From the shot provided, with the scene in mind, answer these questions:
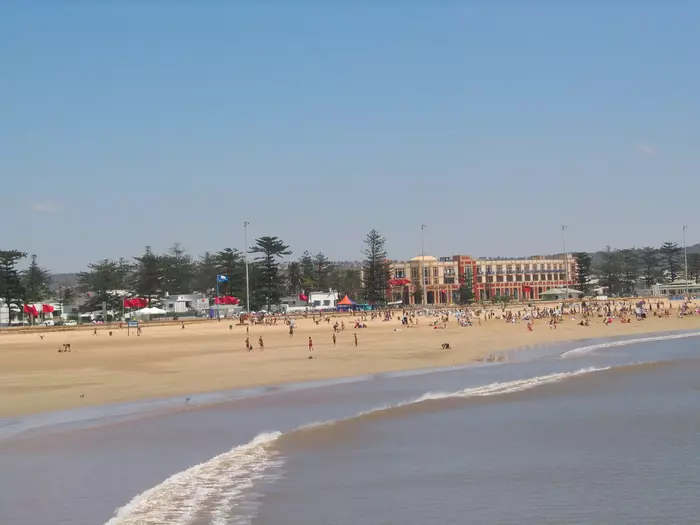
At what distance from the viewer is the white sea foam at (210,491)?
920cm

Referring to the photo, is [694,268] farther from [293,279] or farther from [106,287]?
[106,287]

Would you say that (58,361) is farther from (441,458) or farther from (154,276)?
(154,276)

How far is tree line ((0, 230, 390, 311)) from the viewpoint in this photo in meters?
94.3

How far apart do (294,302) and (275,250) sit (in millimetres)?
18449

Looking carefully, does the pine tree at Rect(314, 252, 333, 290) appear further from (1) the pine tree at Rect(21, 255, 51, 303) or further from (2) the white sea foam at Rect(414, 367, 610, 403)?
(2) the white sea foam at Rect(414, 367, 610, 403)

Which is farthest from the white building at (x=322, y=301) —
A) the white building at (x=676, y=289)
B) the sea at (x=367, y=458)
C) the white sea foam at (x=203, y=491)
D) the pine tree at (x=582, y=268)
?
the white sea foam at (x=203, y=491)

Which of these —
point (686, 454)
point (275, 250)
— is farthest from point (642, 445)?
point (275, 250)

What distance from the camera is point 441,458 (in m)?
12.4

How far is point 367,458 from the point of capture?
494 inches

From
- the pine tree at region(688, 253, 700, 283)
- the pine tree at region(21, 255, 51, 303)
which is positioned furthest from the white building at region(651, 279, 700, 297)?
the pine tree at region(21, 255, 51, 303)

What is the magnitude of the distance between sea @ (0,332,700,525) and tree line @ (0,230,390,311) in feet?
234

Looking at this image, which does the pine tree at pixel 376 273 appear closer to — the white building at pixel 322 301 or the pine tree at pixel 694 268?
the white building at pixel 322 301

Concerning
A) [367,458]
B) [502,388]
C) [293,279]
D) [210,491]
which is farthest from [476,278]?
[210,491]

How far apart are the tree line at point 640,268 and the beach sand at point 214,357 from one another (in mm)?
Answer: 81264
